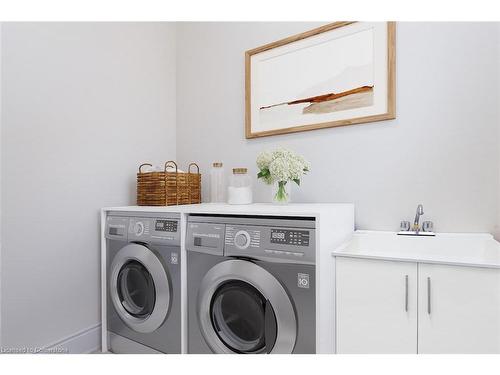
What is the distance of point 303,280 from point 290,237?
19cm

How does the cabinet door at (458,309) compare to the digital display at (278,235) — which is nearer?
the cabinet door at (458,309)

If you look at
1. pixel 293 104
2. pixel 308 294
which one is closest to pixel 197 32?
pixel 293 104

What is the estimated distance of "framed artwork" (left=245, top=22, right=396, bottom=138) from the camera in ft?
5.92

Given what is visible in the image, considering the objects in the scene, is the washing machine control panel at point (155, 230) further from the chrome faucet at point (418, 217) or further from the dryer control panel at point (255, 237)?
the chrome faucet at point (418, 217)

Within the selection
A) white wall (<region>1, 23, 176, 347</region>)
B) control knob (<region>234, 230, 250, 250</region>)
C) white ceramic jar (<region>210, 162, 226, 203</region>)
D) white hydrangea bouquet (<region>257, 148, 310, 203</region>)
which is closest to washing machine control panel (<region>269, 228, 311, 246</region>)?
control knob (<region>234, 230, 250, 250</region>)

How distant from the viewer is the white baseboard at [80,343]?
185 cm

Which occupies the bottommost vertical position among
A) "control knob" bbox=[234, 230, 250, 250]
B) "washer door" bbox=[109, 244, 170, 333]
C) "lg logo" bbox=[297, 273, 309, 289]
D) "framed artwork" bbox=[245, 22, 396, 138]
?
"washer door" bbox=[109, 244, 170, 333]

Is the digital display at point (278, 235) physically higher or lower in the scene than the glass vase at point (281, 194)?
lower

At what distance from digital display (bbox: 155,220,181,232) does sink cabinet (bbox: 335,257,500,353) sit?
882 mm

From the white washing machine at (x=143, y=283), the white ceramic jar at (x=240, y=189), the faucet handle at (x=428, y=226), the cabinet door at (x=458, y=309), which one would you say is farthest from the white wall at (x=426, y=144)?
the white washing machine at (x=143, y=283)

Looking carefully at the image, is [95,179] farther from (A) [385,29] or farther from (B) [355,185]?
(A) [385,29]

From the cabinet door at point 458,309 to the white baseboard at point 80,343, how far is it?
1895 mm

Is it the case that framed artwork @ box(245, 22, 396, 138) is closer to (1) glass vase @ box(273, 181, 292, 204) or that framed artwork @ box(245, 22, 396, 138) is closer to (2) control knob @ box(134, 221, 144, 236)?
(1) glass vase @ box(273, 181, 292, 204)

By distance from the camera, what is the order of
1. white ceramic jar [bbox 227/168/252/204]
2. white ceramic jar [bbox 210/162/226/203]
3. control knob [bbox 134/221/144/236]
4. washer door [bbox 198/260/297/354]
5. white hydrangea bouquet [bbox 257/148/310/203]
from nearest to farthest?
washer door [bbox 198/260/297/354], white hydrangea bouquet [bbox 257/148/310/203], control knob [bbox 134/221/144/236], white ceramic jar [bbox 227/168/252/204], white ceramic jar [bbox 210/162/226/203]
